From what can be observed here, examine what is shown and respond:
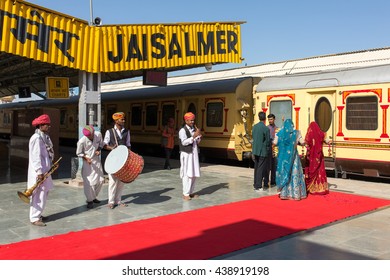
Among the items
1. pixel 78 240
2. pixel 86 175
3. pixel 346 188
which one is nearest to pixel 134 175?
pixel 86 175

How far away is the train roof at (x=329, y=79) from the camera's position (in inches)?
389

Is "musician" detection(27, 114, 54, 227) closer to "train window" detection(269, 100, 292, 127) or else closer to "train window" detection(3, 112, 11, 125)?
"train window" detection(269, 100, 292, 127)

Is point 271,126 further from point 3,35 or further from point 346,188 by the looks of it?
point 3,35

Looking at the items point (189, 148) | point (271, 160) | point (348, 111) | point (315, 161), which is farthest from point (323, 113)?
point (189, 148)

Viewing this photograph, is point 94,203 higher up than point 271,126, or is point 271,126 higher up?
point 271,126

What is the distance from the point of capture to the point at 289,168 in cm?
781

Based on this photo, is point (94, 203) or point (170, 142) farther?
point (170, 142)

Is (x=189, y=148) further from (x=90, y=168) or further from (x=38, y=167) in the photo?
(x=38, y=167)

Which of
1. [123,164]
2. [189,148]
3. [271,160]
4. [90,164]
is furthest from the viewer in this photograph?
[271,160]

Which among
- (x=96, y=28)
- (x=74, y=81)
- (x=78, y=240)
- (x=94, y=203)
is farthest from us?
(x=74, y=81)

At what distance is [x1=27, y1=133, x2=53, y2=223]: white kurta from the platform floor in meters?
0.26

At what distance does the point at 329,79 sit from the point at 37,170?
8.15 meters

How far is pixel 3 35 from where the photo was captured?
7.90m

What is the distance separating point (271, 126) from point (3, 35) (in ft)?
20.8
